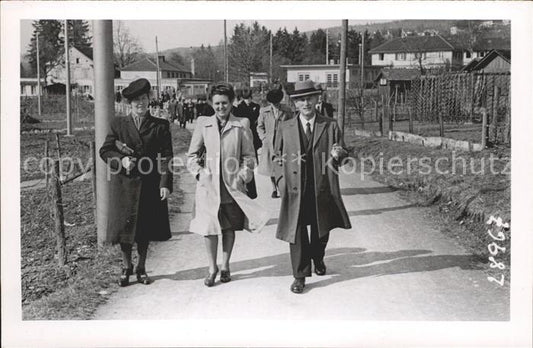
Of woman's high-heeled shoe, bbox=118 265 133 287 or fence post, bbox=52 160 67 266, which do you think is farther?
fence post, bbox=52 160 67 266

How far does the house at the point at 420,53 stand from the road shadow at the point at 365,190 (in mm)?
9298

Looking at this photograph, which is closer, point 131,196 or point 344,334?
point 344,334

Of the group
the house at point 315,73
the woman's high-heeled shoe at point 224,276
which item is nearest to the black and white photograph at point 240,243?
the woman's high-heeled shoe at point 224,276

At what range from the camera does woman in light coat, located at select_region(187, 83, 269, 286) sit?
5754 millimetres

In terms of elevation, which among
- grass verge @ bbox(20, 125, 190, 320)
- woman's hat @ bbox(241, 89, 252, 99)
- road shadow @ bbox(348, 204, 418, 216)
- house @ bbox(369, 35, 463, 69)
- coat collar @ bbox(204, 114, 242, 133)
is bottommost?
grass verge @ bbox(20, 125, 190, 320)

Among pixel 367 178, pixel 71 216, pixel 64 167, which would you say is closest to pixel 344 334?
pixel 71 216

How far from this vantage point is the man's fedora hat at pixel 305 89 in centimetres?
566

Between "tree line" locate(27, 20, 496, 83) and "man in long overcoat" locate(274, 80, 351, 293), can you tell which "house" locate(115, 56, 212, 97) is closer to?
"tree line" locate(27, 20, 496, 83)

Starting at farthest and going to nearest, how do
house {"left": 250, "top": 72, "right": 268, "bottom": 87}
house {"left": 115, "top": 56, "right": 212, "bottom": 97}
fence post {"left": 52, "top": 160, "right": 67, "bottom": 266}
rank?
1. house {"left": 115, "top": 56, "right": 212, "bottom": 97}
2. house {"left": 250, "top": 72, "right": 268, "bottom": 87}
3. fence post {"left": 52, "top": 160, "right": 67, "bottom": 266}

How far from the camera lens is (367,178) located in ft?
38.9

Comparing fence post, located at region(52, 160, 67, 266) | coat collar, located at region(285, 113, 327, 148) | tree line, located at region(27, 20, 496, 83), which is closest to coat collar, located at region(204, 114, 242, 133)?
coat collar, located at region(285, 113, 327, 148)

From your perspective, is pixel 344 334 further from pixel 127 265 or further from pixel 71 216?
pixel 71 216

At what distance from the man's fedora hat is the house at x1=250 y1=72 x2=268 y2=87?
879cm
